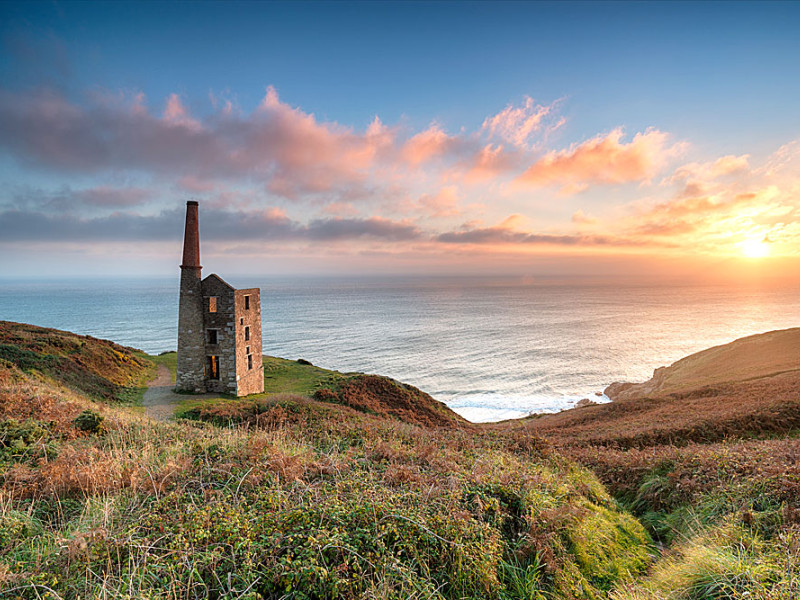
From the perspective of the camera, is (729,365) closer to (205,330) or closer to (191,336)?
(205,330)

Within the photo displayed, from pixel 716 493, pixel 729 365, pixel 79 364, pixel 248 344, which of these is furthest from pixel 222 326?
pixel 729 365

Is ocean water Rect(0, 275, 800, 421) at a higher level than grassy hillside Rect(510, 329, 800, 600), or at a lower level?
lower

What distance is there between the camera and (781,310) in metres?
140

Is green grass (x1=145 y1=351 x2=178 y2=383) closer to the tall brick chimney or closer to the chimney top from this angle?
the tall brick chimney

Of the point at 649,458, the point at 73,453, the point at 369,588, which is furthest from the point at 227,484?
the point at 649,458

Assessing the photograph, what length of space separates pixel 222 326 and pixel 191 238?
21.9 feet

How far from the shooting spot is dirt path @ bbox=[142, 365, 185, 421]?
21.8 m

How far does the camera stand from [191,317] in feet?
89.7

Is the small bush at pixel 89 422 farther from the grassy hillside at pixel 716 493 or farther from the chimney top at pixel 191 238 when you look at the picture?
the chimney top at pixel 191 238

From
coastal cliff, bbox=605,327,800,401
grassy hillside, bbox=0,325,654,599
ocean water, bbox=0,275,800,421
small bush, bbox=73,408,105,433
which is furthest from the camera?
ocean water, bbox=0,275,800,421

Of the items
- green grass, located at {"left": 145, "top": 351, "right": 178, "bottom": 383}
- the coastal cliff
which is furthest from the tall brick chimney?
the coastal cliff

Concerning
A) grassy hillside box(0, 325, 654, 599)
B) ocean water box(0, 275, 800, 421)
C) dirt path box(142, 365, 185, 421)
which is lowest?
ocean water box(0, 275, 800, 421)

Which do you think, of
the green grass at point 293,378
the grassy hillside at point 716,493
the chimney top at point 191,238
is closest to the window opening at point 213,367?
the green grass at point 293,378

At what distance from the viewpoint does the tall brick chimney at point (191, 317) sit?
89.0ft
